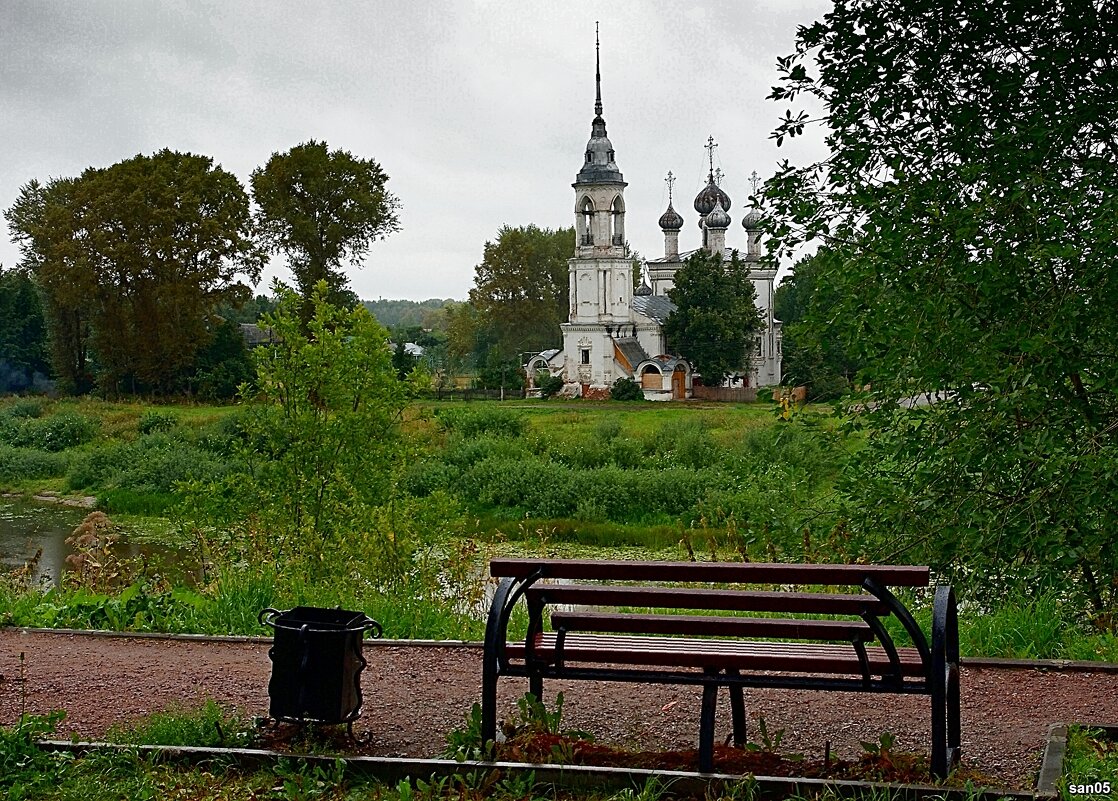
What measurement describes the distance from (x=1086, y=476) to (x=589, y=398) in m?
49.3

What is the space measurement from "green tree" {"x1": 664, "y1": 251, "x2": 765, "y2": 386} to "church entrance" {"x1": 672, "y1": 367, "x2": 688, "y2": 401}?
3.85ft

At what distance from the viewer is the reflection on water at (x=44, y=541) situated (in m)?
16.3

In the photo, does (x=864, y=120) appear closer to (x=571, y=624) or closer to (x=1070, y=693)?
(x=1070, y=693)

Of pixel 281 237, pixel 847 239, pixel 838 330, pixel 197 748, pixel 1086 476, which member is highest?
pixel 281 237

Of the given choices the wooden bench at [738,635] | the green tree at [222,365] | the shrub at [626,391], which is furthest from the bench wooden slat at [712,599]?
the shrub at [626,391]

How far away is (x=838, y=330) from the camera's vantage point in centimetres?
795

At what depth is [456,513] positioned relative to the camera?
1075cm

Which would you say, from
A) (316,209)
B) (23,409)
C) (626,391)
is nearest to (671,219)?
(626,391)

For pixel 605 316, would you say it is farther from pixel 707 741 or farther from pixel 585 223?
pixel 707 741

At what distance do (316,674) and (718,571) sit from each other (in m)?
1.59

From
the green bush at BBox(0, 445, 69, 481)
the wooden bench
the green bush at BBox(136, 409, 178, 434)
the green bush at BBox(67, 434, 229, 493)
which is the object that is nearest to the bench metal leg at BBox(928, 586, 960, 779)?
the wooden bench

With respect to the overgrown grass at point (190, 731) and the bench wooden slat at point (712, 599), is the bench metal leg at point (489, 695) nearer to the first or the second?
the bench wooden slat at point (712, 599)

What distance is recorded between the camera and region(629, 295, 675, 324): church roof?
6044 centimetres

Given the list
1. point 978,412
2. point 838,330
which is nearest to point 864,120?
point 838,330
